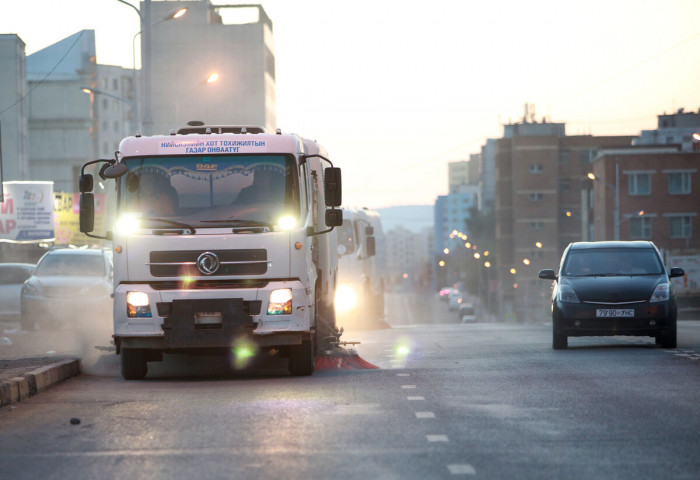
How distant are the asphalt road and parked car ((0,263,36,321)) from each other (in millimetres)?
15088

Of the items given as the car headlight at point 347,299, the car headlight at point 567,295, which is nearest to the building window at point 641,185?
the car headlight at point 347,299

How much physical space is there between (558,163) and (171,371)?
104 meters

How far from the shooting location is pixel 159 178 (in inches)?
545

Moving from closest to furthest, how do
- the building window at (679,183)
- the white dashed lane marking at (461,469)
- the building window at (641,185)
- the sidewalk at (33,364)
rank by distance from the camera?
the white dashed lane marking at (461,469)
the sidewalk at (33,364)
the building window at (679,183)
the building window at (641,185)

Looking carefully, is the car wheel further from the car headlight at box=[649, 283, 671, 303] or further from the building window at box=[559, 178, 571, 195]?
the building window at box=[559, 178, 571, 195]

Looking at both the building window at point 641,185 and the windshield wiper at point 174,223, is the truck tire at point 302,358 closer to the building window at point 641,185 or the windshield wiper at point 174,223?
the windshield wiper at point 174,223

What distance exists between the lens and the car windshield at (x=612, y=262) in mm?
19094

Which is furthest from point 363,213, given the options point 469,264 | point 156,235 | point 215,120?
point 469,264

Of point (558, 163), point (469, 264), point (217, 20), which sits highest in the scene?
point (217, 20)

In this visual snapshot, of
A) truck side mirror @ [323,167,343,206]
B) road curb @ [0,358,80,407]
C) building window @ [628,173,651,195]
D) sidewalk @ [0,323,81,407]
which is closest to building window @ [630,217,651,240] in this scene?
building window @ [628,173,651,195]

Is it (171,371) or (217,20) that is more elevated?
(217,20)

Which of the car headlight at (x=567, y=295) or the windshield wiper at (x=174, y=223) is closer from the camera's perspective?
the windshield wiper at (x=174, y=223)

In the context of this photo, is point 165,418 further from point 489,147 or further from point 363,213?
point 489,147

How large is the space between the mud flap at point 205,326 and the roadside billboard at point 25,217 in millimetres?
45227
